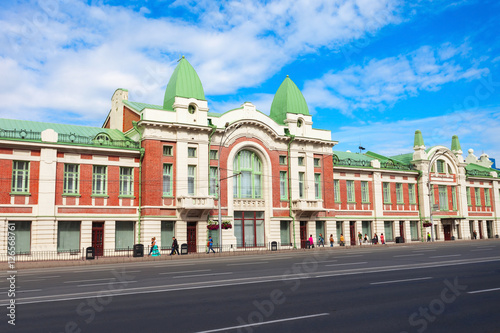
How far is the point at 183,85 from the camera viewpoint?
41000mm

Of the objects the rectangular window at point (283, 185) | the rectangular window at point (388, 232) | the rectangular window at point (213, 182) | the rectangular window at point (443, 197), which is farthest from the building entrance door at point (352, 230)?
the rectangular window at point (213, 182)

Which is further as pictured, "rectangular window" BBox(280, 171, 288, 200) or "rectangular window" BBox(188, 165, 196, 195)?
"rectangular window" BBox(280, 171, 288, 200)

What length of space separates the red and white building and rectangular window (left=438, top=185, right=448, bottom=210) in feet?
12.4

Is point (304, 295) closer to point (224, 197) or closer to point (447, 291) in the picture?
point (447, 291)

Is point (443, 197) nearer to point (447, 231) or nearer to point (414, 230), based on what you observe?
→ point (447, 231)

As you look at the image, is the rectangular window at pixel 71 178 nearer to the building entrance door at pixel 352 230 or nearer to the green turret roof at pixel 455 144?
the building entrance door at pixel 352 230

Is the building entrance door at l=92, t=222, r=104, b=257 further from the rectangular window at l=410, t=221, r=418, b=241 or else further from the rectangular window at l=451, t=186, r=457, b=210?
the rectangular window at l=451, t=186, r=457, b=210

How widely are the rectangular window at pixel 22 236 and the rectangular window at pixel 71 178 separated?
374 centimetres

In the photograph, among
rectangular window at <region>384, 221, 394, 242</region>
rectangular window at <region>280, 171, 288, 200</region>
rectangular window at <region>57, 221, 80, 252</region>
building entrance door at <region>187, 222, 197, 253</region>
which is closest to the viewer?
rectangular window at <region>57, 221, 80, 252</region>

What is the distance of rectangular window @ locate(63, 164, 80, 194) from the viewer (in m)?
35.2

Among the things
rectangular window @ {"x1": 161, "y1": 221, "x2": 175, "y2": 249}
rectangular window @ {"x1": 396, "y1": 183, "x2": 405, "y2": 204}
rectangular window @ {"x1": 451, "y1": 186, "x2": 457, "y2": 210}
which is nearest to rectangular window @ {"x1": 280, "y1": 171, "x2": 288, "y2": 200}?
rectangular window @ {"x1": 161, "y1": 221, "x2": 175, "y2": 249}

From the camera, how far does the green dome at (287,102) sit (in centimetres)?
4712

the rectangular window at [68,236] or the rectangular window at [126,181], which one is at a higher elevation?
the rectangular window at [126,181]

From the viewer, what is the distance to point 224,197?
4109 cm
